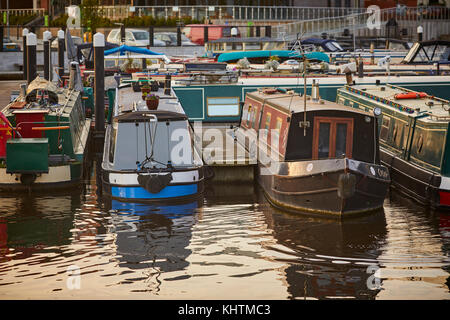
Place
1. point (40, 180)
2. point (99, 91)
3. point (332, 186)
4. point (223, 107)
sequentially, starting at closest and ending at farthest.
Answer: point (332, 186), point (40, 180), point (99, 91), point (223, 107)

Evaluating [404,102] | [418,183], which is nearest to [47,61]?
[404,102]

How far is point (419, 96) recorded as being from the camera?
2502 centimetres

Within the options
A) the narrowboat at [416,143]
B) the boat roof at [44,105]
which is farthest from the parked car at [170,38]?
the narrowboat at [416,143]

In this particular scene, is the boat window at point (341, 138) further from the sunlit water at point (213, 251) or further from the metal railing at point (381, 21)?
the metal railing at point (381, 21)

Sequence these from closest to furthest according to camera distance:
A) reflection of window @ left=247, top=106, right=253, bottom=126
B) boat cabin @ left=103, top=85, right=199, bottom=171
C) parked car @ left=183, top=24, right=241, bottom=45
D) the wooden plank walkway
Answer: boat cabin @ left=103, top=85, right=199, bottom=171
reflection of window @ left=247, top=106, right=253, bottom=126
the wooden plank walkway
parked car @ left=183, top=24, right=241, bottom=45

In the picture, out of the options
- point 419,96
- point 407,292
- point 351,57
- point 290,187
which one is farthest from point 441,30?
point 407,292

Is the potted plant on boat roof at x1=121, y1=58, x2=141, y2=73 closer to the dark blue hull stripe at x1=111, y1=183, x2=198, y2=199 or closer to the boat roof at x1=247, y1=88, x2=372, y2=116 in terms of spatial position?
the boat roof at x1=247, y1=88, x2=372, y2=116

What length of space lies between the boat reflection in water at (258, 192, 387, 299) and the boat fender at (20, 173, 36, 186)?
570 cm

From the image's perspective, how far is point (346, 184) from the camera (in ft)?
63.0

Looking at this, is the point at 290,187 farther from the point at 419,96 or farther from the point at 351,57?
the point at 351,57

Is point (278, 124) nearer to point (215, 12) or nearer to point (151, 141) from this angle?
point (151, 141)

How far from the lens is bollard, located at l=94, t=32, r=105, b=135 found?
2761 cm

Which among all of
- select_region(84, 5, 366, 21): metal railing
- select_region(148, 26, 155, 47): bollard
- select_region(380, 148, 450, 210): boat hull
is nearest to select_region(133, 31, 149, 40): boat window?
select_region(148, 26, 155, 47): bollard

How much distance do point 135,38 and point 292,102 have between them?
35126 millimetres
